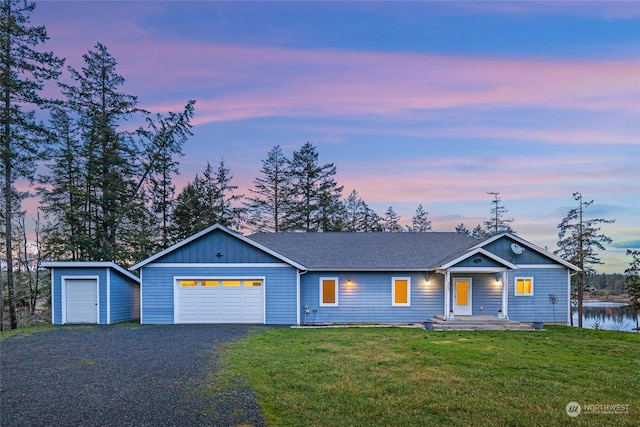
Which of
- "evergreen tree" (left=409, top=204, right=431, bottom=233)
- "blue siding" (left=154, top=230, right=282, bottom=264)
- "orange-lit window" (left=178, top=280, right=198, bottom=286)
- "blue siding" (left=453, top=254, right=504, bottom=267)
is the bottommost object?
"orange-lit window" (left=178, top=280, right=198, bottom=286)

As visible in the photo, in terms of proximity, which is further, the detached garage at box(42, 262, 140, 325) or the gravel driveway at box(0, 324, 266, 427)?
the detached garage at box(42, 262, 140, 325)

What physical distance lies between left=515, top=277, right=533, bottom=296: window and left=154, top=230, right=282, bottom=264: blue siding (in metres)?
10.3

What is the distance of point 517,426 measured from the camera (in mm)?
4941

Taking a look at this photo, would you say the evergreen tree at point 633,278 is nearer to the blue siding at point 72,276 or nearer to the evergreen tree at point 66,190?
the blue siding at point 72,276

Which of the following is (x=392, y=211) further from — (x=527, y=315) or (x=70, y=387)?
(x=70, y=387)

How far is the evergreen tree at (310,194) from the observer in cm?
3256

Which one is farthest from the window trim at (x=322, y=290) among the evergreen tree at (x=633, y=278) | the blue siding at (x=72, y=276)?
the evergreen tree at (x=633, y=278)

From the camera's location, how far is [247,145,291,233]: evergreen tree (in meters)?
33.1

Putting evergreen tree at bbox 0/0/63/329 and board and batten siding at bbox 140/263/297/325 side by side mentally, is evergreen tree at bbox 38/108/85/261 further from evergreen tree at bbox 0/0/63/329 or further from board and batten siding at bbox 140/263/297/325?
board and batten siding at bbox 140/263/297/325

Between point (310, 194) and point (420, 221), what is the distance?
1563 cm

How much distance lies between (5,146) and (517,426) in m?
21.5

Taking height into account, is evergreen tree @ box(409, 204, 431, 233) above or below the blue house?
above

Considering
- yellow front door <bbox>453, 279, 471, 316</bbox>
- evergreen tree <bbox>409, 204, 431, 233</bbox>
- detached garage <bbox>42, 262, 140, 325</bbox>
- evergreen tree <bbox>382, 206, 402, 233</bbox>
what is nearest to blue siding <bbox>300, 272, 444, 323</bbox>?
yellow front door <bbox>453, 279, 471, 316</bbox>

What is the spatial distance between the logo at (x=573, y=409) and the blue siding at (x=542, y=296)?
478 inches
